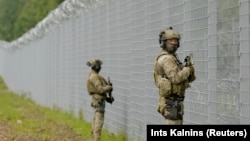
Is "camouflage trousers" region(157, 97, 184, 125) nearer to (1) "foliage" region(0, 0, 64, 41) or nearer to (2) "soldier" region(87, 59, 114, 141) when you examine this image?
(2) "soldier" region(87, 59, 114, 141)

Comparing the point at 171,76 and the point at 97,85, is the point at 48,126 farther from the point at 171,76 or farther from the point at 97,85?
the point at 171,76

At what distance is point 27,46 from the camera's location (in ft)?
88.1

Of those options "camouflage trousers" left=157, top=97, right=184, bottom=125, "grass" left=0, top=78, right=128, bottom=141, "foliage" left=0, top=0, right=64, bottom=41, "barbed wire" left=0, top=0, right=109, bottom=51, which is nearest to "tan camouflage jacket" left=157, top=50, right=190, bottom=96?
"camouflage trousers" left=157, top=97, right=184, bottom=125

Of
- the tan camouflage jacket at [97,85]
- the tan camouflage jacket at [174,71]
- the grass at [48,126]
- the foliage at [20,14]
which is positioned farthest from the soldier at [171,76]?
the foliage at [20,14]

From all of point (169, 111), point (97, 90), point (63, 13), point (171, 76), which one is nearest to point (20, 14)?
point (63, 13)

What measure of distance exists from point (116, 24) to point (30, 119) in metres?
5.28

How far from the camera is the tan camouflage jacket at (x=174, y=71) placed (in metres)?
5.64

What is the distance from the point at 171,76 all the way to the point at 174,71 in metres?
0.05

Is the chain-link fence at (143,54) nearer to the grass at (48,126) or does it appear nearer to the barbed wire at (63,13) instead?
the barbed wire at (63,13)

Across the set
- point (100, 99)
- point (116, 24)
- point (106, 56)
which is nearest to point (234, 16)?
point (100, 99)

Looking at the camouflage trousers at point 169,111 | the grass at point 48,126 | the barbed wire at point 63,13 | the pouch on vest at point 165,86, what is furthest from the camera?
the barbed wire at point 63,13

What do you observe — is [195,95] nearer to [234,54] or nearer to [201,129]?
[234,54]

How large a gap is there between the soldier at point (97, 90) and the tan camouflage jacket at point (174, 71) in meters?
3.57

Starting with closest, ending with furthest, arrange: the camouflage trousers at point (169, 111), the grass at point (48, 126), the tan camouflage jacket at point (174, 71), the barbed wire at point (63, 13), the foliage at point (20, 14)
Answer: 1. the tan camouflage jacket at point (174, 71)
2. the camouflage trousers at point (169, 111)
3. the grass at point (48, 126)
4. the barbed wire at point (63, 13)
5. the foliage at point (20, 14)
